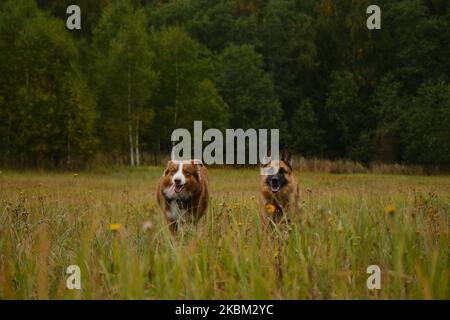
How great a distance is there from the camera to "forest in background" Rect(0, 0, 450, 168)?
27.4 meters

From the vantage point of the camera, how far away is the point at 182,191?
6.52 meters

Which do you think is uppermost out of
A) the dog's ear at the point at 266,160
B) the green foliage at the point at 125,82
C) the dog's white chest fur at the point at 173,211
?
the green foliage at the point at 125,82

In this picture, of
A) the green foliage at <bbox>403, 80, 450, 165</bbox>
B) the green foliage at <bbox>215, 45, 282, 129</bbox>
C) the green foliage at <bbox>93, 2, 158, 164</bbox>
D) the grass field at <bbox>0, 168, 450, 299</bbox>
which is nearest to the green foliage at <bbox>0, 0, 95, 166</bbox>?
the green foliage at <bbox>93, 2, 158, 164</bbox>

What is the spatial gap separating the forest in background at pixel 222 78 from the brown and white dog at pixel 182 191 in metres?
20.9

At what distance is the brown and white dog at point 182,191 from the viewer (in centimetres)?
643

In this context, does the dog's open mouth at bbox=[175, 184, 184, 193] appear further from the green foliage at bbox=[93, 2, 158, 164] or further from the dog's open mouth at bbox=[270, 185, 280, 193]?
the green foliage at bbox=[93, 2, 158, 164]

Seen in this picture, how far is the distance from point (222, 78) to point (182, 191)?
37936 mm

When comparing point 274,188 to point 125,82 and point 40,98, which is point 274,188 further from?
point 125,82

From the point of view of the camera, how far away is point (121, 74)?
30.7 meters

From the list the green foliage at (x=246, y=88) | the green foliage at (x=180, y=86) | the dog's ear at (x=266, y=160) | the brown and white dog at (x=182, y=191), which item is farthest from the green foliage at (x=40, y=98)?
the brown and white dog at (x=182, y=191)

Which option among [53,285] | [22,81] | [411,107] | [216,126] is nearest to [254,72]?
[216,126]

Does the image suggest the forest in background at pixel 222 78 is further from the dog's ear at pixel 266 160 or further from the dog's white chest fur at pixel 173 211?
the dog's white chest fur at pixel 173 211

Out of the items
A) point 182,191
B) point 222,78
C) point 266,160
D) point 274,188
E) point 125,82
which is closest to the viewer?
point 182,191

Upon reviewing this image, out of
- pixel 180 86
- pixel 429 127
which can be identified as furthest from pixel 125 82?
pixel 429 127
